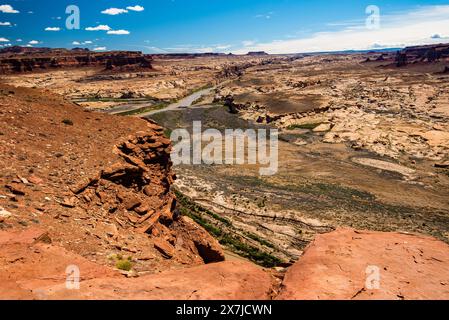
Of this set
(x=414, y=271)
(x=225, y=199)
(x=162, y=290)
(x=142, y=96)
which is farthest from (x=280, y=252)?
(x=142, y=96)

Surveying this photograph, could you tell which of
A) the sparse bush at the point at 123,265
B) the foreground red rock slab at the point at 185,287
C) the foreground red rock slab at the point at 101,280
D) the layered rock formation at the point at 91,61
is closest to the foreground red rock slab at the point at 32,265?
the foreground red rock slab at the point at 101,280

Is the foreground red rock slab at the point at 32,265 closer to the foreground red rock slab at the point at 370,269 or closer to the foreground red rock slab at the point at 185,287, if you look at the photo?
the foreground red rock slab at the point at 185,287

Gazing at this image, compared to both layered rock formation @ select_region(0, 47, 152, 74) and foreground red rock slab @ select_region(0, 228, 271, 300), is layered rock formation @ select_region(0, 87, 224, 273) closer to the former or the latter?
foreground red rock slab @ select_region(0, 228, 271, 300)

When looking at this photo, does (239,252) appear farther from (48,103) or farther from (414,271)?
(414,271)

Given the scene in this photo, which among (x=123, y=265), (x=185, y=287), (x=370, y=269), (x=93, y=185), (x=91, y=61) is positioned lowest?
(x=123, y=265)

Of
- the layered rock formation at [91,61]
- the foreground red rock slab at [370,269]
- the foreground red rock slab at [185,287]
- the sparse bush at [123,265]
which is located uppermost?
the layered rock formation at [91,61]

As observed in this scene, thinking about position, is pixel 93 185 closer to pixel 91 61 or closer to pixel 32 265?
pixel 32 265

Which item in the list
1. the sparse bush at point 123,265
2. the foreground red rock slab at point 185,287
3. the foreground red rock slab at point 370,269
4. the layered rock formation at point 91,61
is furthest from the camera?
the layered rock formation at point 91,61

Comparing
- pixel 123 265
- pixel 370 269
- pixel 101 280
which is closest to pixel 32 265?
pixel 101 280
